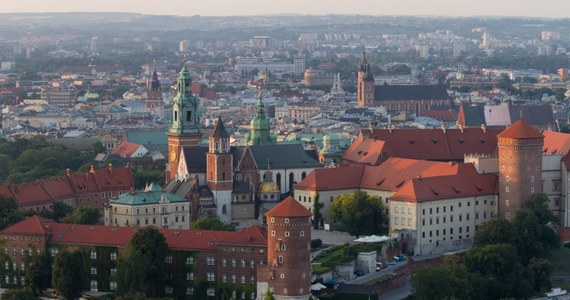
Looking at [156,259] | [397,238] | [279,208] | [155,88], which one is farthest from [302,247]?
[155,88]

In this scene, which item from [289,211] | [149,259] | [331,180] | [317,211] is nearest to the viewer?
[289,211]

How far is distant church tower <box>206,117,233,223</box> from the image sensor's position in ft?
247

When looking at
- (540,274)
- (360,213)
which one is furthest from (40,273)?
(540,274)

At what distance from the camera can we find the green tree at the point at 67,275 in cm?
6150

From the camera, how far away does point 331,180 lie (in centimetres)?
7531

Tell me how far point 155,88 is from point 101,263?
82.5 m

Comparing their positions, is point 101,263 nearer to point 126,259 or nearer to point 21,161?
point 126,259

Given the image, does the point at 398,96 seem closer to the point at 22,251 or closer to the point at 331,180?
the point at 331,180

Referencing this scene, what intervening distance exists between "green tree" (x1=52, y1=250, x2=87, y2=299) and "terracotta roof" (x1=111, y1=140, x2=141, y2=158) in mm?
39017

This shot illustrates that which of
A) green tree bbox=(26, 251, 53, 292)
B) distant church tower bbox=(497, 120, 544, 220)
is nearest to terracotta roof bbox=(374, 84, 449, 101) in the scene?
distant church tower bbox=(497, 120, 544, 220)

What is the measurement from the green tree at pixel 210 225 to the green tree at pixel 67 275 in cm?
753

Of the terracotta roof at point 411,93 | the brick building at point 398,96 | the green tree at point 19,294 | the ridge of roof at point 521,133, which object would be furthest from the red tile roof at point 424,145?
the terracotta roof at point 411,93

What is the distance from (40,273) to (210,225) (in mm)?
8049

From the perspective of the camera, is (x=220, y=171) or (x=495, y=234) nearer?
(x=495, y=234)
